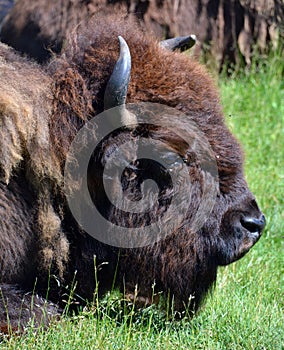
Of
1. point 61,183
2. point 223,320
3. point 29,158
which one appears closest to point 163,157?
point 61,183

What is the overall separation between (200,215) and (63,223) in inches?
33.3

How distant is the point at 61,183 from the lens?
183 inches

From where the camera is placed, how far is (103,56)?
15.8 ft

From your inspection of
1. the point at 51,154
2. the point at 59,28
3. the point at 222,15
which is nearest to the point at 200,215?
the point at 51,154

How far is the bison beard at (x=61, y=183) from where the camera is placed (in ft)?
15.0

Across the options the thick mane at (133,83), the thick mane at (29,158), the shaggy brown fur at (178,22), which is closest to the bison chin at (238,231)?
the thick mane at (133,83)

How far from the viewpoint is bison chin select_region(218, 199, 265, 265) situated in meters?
4.81

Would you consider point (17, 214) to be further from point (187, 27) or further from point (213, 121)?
point (187, 27)

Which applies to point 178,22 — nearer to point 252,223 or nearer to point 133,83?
point 133,83

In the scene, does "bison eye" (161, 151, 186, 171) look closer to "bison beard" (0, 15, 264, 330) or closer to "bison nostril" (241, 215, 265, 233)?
"bison beard" (0, 15, 264, 330)

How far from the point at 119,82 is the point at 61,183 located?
700 mm

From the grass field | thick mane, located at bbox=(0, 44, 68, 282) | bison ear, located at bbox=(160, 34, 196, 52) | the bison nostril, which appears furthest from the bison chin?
bison ear, located at bbox=(160, 34, 196, 52)

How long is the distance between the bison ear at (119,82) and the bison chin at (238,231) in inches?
39.2

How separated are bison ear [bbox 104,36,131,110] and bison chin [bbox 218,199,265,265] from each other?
100 cm
